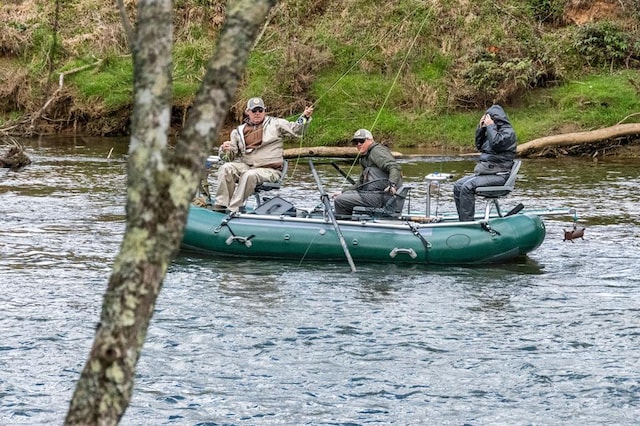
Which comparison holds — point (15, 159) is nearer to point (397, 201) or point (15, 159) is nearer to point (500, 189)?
point (397, 201)

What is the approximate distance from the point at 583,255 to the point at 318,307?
13.3 ft

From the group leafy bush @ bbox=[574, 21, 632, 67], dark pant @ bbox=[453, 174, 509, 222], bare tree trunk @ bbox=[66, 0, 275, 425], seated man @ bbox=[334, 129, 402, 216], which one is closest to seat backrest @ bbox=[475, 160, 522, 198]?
dark pant @ bbox=[453, 174, 509, 222]

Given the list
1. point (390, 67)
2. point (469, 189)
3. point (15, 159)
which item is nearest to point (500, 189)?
point (469, 189)

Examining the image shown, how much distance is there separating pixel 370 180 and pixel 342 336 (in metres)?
3.43

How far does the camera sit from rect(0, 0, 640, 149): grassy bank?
24.3m

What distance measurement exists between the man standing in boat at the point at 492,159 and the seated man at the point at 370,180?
0.78 meters

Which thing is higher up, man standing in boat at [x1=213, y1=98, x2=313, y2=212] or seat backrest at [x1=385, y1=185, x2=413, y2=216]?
man standing in boat at [x1=213, y1=98, x2=313, y2=212]

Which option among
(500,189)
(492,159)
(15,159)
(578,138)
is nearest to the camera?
(500,189)

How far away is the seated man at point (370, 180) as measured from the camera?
1226 cm

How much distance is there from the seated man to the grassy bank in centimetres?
1100

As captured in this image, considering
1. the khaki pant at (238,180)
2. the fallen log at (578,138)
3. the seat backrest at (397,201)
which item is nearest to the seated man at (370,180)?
the seat backrest at (397,201)

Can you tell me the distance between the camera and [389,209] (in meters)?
12.4

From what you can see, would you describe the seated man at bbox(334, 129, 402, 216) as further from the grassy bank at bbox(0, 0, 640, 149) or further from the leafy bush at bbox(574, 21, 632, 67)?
the leafy bush at bbox(574, 21, 632, 67)

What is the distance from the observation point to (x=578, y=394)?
777cm
